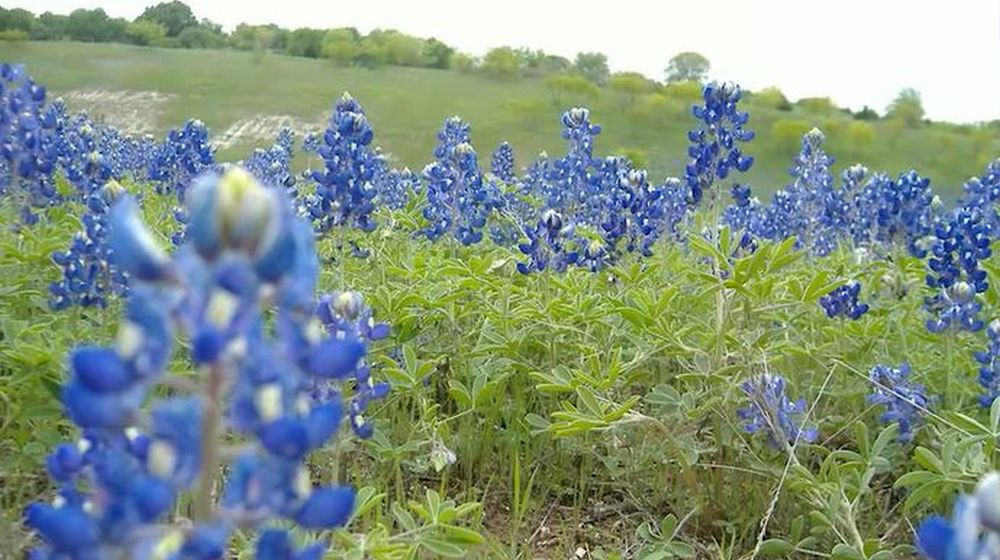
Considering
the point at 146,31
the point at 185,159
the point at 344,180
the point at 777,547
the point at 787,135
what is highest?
the point at 146,31

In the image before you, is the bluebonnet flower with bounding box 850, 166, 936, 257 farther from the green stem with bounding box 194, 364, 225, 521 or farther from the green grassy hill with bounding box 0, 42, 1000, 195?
the green grassy hill with bounding box 0, 42, 1000, 195

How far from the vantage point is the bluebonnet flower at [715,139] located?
3939 millimetres

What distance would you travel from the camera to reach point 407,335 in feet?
10.4

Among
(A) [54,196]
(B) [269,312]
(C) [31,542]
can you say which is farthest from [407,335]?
(A) [54,196]

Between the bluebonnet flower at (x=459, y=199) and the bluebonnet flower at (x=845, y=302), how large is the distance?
5.68ft

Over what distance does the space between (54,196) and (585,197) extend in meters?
2.46

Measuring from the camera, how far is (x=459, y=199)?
478cm

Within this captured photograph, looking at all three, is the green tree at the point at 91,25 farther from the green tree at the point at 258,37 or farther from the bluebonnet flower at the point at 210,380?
the bluebonnet flower at the point at 210,380

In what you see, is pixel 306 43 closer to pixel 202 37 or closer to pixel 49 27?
pixel 202 37

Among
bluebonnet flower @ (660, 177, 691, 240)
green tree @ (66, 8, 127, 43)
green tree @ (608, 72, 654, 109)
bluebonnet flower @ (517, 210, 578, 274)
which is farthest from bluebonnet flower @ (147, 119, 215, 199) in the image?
green tree @ (608, 72, 654, 109)

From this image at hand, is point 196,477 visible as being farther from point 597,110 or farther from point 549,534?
point 597,110

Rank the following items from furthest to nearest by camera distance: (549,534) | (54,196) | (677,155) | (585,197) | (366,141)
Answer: (677,155) < (585,197) < (54,196) < (366,141) < (549,534)

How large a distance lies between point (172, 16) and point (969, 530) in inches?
462

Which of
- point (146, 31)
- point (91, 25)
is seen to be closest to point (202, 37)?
point (146, 31)
